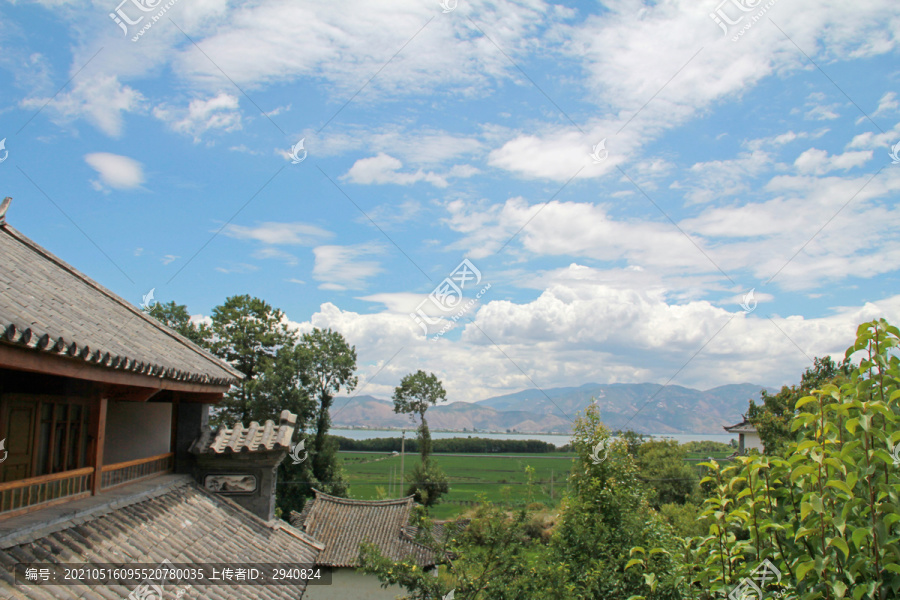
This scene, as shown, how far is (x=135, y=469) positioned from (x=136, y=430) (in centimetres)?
108

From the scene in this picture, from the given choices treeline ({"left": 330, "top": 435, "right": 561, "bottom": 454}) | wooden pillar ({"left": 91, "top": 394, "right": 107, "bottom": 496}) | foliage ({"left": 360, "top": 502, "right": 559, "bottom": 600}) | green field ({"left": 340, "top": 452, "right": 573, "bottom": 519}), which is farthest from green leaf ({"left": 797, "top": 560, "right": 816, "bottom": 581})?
treeline ({"left": 330, "top": 435, "right": 561, "bottom": 454})

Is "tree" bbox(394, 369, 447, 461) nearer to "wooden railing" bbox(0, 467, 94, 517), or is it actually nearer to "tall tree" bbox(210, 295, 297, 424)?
"tall tree" bbox(210, 295, 297, 424)

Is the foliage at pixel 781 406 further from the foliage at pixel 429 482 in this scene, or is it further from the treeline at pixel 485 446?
the treeline at pixel 485 446

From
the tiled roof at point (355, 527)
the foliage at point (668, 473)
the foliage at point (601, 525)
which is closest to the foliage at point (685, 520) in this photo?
the foliage at point (601, 525)

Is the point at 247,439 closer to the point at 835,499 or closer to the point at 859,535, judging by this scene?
the point at 835,499

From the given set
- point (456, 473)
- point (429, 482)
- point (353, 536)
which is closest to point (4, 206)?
point (353, 536)

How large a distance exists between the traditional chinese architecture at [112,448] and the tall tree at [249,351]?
82.5 feet

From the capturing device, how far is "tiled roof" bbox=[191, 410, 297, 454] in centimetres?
916

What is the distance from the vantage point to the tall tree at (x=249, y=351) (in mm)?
34094

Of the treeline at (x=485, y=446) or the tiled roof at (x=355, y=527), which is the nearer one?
the tiled roof at (x=355, y=527)

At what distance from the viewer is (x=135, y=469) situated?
777 cm

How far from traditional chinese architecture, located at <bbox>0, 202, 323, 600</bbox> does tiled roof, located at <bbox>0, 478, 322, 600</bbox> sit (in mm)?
19

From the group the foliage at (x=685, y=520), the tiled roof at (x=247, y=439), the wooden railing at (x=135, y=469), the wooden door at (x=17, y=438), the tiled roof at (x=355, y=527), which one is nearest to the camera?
the wooden door at (x=17, y=438)

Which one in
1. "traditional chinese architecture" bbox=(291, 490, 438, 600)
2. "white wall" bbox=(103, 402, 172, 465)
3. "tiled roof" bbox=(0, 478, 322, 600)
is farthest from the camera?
"traditional chinese architecture" bbox=(291, 490, 438, 600)
